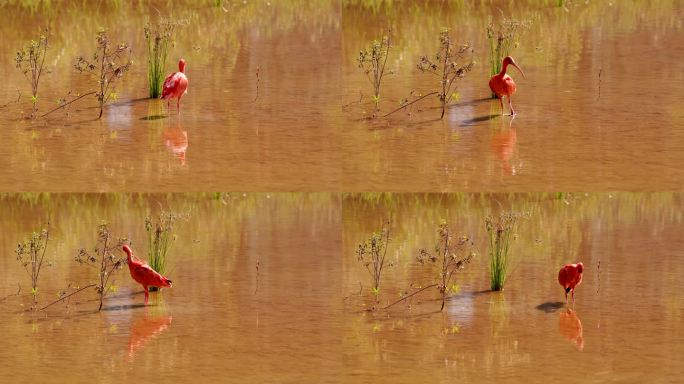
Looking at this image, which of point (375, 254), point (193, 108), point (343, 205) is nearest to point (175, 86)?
point (193, 108)

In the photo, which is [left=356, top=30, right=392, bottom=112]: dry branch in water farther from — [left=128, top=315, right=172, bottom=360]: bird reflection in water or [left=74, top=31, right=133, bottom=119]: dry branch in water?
[left=128, top=315, right=172, bottom=360]: bird reflection in water

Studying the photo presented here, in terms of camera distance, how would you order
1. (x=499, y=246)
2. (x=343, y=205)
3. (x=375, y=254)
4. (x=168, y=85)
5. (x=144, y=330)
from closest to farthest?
(x=144, y=330), (x=375, y=254), (x=499, y=246), (x=343, y=205), (x=168, y=85)

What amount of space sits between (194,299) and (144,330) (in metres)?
0.52

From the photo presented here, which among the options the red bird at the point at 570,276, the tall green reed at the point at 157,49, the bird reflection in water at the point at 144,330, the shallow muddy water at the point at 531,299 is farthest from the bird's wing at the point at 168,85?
the red bird at the point at 570,276

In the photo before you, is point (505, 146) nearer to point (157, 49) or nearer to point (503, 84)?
point (503, 84)

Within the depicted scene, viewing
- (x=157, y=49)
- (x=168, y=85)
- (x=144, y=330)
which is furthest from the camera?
(x=157, y=49)

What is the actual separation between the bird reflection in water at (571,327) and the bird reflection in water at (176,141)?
2612 millimetres

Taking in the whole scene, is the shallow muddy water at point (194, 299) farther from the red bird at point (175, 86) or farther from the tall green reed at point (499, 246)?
the tall green reed at point (499, 246)

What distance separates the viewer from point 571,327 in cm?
1307

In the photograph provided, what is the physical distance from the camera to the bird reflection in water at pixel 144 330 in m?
12.8

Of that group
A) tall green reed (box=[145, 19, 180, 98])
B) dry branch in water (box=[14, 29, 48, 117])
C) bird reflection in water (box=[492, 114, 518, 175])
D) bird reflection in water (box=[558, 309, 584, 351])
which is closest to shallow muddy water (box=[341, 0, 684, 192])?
bird reflection in water (box=[492, 114, 518, 175])

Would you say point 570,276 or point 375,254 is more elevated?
point 375,254

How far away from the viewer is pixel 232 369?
493 inches

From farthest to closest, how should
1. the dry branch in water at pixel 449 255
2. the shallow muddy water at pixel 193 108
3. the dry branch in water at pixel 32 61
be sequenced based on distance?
the dry branch in water at pixel 32 61
the dry branch in water at pixel 449 255
the shallow muddy water at pixel 193 108
